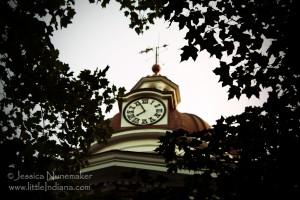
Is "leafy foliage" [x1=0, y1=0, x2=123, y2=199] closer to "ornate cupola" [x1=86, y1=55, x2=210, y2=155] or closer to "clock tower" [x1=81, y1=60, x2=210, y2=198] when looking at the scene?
"clock tower" [x1=81, y1=60, x2=210, y2=198]

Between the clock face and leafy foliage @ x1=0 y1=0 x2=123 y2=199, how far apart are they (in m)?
13.7

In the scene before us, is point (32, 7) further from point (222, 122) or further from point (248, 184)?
point (248, 184)

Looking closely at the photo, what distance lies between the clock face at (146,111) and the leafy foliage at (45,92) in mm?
13691

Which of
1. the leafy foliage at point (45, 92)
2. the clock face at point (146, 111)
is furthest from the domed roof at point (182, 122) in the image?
the leafy foliage at point (45, 92)

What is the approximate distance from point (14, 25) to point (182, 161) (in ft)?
10.1

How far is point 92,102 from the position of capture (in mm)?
9078

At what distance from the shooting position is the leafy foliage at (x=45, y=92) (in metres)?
7.07

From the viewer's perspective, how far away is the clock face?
23234 mm

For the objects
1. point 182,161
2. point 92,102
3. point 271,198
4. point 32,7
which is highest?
point 32,7

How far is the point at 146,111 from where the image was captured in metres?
23.1

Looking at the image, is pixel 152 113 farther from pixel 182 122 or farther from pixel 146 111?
pixel 182 122

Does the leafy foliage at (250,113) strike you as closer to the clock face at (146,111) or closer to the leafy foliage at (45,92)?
the leafy foliage at (45,92)

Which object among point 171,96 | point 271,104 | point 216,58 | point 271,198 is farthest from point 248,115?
point 171,96

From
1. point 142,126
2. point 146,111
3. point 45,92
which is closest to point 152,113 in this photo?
point 146,111
